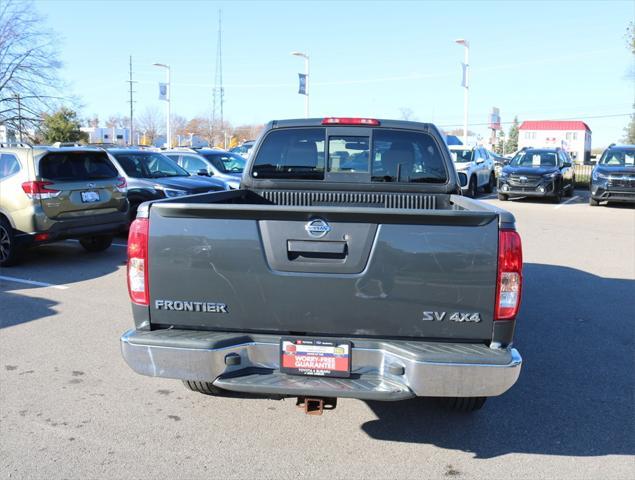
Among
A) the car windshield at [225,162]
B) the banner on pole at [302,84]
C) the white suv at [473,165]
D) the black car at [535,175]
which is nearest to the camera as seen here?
the car windshield at [225,162]

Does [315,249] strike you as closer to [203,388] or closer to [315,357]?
[315,357]

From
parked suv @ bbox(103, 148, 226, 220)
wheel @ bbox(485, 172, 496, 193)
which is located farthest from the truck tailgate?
wheel @ bbox(485, 172, 496, 193)

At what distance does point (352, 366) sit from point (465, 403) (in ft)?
3.85

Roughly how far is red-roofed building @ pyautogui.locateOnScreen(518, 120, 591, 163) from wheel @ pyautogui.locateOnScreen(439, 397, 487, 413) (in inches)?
4549

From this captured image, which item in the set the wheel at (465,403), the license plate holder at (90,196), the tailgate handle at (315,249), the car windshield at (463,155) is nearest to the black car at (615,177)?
the car windshield at (463,155)

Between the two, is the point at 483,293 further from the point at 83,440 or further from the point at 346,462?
the point at 83,440

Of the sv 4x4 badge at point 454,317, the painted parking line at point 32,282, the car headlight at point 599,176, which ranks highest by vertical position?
the car headlight at point 599,176

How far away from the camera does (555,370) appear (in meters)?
5.24

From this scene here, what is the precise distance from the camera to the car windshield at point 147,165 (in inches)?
501

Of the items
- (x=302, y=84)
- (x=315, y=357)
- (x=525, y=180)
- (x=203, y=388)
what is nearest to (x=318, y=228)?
(x=315, y=357)

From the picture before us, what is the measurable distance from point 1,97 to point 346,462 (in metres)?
29.9

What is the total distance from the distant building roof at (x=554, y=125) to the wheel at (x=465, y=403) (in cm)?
12318

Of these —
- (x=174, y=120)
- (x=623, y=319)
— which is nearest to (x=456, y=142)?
(x=623, y=319)

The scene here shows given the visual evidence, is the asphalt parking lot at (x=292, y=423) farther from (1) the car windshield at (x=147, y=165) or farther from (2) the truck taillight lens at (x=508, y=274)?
(1) the car windshield at (x=147, y=165)
